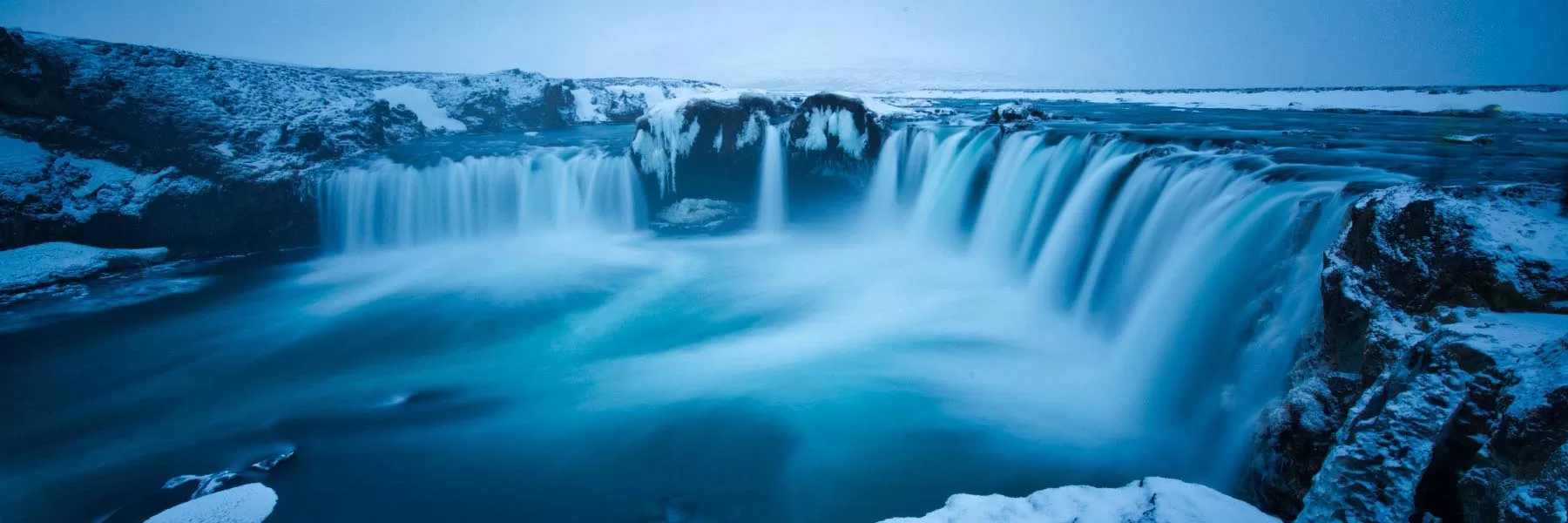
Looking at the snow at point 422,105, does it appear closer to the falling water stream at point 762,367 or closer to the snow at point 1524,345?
the falling water stream at point 762,367

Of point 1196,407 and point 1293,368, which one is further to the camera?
point 1196,407

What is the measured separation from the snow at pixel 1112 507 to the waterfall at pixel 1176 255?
1.57m

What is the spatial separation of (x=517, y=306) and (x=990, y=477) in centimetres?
816

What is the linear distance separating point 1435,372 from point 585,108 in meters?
28.3

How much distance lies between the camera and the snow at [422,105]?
22406mm

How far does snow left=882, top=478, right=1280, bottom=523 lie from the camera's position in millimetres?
3160

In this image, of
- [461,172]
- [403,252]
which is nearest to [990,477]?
[403,252]

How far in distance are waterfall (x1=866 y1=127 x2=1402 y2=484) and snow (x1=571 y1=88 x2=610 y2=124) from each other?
67.6 feet

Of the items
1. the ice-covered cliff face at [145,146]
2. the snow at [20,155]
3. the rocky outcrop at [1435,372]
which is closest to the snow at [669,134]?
the ice-covered cliff face at [145,146]

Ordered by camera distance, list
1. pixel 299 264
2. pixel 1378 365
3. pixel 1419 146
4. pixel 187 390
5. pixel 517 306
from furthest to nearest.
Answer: pixel 299 264 < pixel 517 306 < pixel 1419 146 < pixel 187 390 < pixel 1378 365

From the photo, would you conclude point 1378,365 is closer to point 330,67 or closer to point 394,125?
point 394,125

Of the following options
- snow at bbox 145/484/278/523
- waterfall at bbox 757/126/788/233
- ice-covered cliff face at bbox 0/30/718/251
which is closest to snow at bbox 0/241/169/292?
ice-covered cliff face at bbox 0/30/718/251

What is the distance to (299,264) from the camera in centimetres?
1304

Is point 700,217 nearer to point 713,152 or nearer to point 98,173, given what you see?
point 713,152
